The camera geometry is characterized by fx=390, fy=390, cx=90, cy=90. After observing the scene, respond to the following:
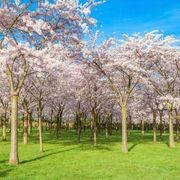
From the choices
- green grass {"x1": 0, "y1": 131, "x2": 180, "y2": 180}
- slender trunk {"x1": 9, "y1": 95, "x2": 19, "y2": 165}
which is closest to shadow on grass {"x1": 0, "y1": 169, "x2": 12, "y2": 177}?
green grass {"x1": 0, "y1": 131, "x2": 180, "y2": 180}

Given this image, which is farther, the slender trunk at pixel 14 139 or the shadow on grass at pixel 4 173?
the slender trunk at pixel 14 139

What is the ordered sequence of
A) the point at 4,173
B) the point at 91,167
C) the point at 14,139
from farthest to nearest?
the point at 14,139 < the point at 91,167 < the point at 4,173

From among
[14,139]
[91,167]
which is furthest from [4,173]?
[91,167]

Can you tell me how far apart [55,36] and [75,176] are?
11781 millimetres

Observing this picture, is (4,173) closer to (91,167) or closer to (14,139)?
(14,139)

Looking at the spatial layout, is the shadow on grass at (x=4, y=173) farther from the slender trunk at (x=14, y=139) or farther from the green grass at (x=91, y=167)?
the slender trunk at (x=14, y=139)

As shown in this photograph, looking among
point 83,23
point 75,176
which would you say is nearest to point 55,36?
point 83,23

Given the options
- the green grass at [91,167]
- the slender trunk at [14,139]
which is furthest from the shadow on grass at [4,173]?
the slender trunk at [14,139]

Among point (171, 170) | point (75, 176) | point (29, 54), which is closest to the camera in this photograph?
point (75, 176)

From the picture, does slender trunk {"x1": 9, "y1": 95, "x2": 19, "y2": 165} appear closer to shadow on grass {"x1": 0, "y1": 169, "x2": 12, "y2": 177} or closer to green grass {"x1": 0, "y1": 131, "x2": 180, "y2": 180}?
green grass {"x1": 0, "y1": 131, "x2": 180, "y2": 180}

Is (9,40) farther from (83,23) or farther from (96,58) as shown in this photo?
(96,58)

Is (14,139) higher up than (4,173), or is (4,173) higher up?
(14,139)

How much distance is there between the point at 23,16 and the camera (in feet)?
91.1

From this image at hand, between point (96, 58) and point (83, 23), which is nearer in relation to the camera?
point (83, 23)
